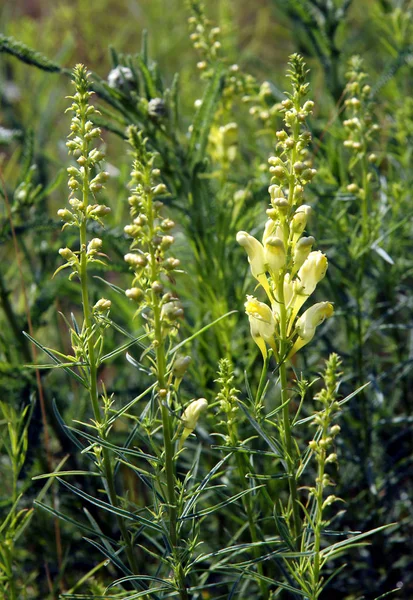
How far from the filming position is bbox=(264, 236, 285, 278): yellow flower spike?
0.87 m

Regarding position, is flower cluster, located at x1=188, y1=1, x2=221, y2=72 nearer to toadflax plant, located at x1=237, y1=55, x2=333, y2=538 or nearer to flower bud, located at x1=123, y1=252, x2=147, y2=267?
toadflax plant, located at x1=237, y1=55, x2=333, y2=538

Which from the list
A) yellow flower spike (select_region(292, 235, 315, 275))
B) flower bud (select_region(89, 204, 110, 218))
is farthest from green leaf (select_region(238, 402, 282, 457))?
flower bud (select_region(89, 204, 110, 218))

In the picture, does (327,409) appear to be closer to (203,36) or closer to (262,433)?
(262,433)

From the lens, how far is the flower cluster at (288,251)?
0.88 m

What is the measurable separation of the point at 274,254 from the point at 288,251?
5 centimetres

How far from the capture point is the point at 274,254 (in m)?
0.88

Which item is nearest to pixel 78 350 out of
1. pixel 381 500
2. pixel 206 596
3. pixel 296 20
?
pixel 206 596

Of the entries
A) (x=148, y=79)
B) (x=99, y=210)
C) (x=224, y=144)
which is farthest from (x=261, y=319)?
(x=224, y=144)

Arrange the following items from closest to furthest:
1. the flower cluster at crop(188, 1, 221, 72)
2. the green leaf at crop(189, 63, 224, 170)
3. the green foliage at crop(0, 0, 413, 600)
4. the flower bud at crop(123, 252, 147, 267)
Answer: the flower bud at crop(123, 252, 147, 267) < the green foliage at crop(0, 0, 413, 600) < the green leaf at crop(189, 63, 224, 170) < the flower cluster at crop(188, 1, 221, 72)

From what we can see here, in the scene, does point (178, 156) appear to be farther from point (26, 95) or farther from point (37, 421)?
point (26, 95)

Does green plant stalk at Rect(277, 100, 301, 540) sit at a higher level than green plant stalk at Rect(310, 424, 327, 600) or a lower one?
higher

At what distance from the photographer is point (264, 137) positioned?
224 cm

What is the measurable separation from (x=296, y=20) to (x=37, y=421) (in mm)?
1579

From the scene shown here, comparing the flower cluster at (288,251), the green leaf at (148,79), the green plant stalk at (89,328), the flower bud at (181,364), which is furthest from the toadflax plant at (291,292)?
the green leaf at (148,79)
